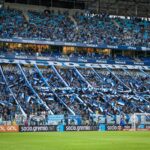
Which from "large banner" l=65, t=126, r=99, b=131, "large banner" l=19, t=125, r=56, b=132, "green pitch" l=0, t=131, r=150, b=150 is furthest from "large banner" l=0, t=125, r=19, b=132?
"green pitch" l=0, t=131, r=150, b=150

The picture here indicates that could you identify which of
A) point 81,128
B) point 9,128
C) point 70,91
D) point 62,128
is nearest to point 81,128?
point 81,128

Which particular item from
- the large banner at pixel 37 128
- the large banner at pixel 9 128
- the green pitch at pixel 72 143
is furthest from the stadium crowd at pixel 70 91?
the green pitch at pixel 72 143

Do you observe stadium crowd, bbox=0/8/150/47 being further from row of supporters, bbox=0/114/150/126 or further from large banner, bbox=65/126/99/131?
large banner, bbox=65/126/99/131

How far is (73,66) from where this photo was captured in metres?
84.7

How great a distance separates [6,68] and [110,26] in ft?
91.1

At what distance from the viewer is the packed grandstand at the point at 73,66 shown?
69500 mm

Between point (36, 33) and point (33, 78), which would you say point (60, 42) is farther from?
point (33, 78)

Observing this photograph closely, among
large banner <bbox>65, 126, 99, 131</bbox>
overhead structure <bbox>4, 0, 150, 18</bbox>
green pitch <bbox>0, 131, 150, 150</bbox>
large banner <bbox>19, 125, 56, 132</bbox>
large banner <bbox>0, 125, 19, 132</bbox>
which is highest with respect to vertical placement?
overhead structure <bbox>4, 0, 150, 18</bbox>

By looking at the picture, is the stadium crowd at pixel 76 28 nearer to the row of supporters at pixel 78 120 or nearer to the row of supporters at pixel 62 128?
the row of supporters at pixel 78 120

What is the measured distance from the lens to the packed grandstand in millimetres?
69500

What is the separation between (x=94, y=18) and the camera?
3883 inches

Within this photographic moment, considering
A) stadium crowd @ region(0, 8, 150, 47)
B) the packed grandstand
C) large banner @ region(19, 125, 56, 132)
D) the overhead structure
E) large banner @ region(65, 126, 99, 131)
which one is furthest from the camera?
the overhead structure

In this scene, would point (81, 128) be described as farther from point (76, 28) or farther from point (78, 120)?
point (76, 28)

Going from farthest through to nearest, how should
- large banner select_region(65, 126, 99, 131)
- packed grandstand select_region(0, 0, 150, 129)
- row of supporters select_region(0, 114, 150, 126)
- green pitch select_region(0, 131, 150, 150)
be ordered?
1. packed grandstand select_region(0, 0, 150, 129)
2. large banner select_region(65, 126, 99, 131)
3. row of supporters select_region(0, 114, 150, 126)
4. green pitch select_region(0, 131, 150, 150)
